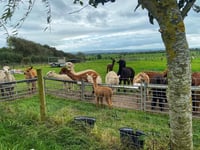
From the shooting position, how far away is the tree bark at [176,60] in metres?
2.63

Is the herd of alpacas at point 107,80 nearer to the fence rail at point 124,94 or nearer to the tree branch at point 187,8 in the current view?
the fence rail at point 124,94

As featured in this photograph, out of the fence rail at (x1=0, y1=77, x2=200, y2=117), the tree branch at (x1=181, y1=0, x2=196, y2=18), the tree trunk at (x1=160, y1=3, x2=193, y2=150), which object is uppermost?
the tree branch at (x1=181, y1=0, x2=196, y2=18)

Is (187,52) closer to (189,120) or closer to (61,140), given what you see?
(189,120)

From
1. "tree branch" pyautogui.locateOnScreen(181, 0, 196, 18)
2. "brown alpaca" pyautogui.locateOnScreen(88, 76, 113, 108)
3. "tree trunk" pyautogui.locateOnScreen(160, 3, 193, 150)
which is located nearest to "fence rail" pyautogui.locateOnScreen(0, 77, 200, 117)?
"brown alpaca" pyautogui.locateOnScreen(88, 76, 113, 108)

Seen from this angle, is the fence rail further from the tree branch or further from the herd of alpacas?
the tree branch

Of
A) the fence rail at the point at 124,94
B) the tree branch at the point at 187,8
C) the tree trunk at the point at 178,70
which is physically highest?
the tree branch at the point at 187,8

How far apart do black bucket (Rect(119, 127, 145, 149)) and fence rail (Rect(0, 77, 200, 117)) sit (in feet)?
12.5

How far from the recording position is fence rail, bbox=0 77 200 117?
7934 mm

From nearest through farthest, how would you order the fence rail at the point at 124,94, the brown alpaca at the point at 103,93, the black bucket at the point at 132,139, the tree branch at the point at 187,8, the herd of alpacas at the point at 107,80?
1. the tree branch at the point at 187,8
2. the black bucket at the point at 132,139
3. the fence rail at the point at 124,94
4. the herd of alpacas at the point at 107,80
5. the brown alpaca at the point at 103,93

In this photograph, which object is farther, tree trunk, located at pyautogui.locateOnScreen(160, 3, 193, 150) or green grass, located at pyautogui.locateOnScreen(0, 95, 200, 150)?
green grass, located at pyautogui.locateOnScreen(0, 95, 200, 150)

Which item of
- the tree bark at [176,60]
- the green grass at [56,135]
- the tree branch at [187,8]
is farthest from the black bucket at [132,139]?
the tree branch at [187,8]

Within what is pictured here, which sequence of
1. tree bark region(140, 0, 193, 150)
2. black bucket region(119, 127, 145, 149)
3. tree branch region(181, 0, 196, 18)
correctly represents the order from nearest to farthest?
tree bark region(140, 0, 193, 150) < tree branch region(181, 0, 196, 18) < black bucket region(119, 127, 145, 149)

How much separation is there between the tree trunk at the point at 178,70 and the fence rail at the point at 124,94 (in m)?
4.56

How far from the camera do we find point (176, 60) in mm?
2650
